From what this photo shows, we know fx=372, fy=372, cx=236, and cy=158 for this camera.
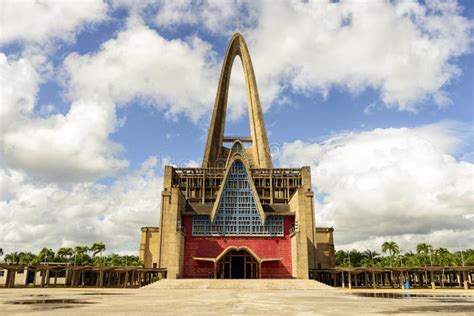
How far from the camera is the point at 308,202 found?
6275 cm

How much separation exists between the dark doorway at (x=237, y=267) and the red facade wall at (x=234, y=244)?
7.68 feet

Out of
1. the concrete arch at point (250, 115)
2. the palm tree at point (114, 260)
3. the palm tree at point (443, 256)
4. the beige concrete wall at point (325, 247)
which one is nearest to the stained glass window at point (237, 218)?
the beige concrete wall at point (325, 247)

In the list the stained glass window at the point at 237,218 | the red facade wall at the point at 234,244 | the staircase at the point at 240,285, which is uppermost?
the stained glass window at the point at 237,218

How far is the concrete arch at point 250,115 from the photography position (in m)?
84.9

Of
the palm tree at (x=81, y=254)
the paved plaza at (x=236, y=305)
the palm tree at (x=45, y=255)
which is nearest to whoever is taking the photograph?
the paved plaza at (x=236, y=305)

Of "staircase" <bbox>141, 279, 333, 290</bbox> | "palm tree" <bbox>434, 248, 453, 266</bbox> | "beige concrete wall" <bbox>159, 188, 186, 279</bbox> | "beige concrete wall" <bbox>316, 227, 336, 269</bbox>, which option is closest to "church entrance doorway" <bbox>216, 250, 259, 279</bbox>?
"beige concrete wall" <bbox>159, 188, 186, 279</bbox>

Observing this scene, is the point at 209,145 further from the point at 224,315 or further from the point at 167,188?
the point at 224,315

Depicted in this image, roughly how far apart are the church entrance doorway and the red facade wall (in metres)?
1.15

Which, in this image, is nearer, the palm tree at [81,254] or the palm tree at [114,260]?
the palm tree at [81,254]

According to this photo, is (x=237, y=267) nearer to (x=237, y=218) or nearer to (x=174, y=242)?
(x=237, y=218)

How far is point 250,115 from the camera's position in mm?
93375

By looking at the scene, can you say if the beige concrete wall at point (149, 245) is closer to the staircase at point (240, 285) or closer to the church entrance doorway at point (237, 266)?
the church entrance doorway at point (237, 266)

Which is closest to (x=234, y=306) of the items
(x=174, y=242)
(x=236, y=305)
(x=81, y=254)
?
(x=236, y=305)

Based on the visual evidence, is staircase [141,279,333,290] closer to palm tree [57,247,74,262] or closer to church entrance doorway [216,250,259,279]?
church entrance doorway [216,250,259,279]
